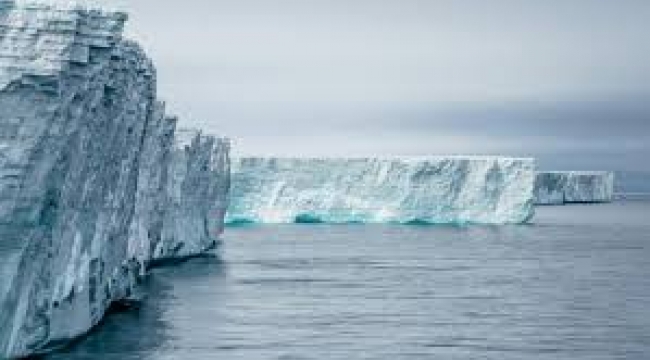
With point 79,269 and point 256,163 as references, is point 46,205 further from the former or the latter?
point 256,163

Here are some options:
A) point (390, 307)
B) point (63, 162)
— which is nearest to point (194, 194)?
point (390, 307)

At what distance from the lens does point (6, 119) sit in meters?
15.5

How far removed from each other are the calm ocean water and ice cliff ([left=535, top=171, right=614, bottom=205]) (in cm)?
4586

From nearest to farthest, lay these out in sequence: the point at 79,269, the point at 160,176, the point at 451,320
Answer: the point at 79,269, the point at 451,320, the point at 160,176

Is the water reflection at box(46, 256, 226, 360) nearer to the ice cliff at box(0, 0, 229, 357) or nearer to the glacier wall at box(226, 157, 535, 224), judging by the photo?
the ice cliff at box(0, 0, 229, 357)

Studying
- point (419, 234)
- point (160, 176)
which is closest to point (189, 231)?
point (160, 176)

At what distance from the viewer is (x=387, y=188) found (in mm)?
69562

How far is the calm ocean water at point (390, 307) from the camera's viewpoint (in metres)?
22.1

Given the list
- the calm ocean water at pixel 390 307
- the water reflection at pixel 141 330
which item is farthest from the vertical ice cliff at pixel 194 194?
the water reflection at pixel 141 330

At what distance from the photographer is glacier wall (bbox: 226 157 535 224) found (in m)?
68.0

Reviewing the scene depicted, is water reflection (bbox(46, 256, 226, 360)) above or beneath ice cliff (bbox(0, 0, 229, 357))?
beneath

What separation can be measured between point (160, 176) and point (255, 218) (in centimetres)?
3822

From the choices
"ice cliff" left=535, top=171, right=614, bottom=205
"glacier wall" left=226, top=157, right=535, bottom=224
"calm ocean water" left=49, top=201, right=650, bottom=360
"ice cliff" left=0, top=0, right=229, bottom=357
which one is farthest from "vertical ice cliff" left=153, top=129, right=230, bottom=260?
"ice cliff" left=535, top=171, right=614, bottom=205

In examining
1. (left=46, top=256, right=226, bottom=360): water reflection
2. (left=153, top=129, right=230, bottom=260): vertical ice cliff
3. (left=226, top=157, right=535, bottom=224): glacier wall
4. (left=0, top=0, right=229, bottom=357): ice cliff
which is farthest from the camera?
(left=226, top=157, right=535, bottom=224): glacier wall
